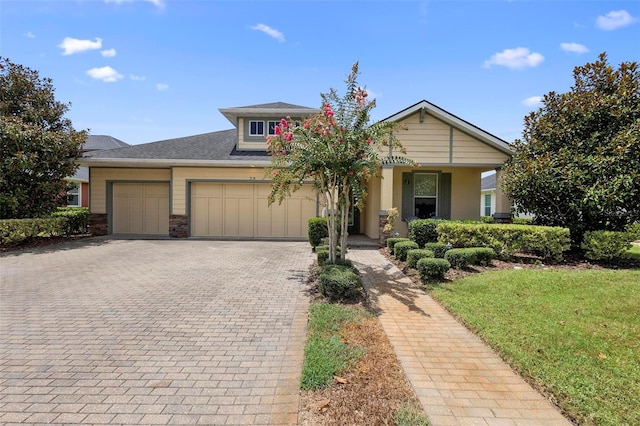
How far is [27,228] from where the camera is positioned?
36.4 feet

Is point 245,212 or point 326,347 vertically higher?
point 245,212

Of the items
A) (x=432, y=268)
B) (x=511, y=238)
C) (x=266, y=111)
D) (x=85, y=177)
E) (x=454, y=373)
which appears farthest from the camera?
(x=85, y=177)

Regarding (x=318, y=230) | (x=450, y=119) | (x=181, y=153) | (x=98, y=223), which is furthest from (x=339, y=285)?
(x=98, y=223)

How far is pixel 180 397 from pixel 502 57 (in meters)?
11.1

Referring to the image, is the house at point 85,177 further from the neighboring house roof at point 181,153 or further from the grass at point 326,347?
the grass at point 326,347

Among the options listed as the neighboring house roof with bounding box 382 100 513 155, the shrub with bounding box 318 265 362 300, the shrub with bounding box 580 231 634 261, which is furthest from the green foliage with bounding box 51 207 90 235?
the shrub with bounding box 580 231 634 261

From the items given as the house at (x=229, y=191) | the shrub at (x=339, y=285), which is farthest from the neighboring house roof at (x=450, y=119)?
the shrub at (x=339, y=285)

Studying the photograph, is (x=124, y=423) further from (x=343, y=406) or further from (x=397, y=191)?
(x=397, y=191)

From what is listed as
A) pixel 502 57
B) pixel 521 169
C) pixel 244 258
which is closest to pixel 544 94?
pixel 502 57

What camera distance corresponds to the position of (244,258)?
30.5ft

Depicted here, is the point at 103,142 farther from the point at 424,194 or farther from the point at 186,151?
the point at 424,194

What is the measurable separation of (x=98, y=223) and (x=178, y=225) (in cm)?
377

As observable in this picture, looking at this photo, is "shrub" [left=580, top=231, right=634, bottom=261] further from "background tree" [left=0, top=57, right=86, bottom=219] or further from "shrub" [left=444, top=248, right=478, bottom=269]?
"background tree" [left=0, top=57, right=86, bottom=219]

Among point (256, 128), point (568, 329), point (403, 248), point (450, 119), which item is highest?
point (256, 128)
